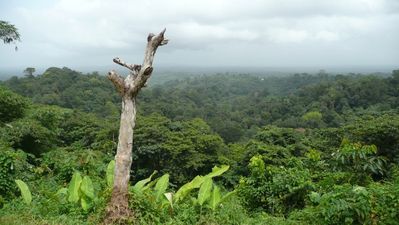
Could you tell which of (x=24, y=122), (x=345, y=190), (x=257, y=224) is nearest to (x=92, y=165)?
(x=257, y=224)

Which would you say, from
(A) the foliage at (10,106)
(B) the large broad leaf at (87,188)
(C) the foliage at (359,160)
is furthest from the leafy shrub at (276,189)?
(A) the foliage at (10,106)

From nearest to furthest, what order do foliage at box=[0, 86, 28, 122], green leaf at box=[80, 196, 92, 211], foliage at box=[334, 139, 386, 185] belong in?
green leaf at box=[80, 196, 92, 211]
foliage at box=[334, 139, 386, 185]
foliage at box=[0, 86, 28, 122]

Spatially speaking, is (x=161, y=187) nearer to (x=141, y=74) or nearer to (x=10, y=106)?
(x=141, y=74)

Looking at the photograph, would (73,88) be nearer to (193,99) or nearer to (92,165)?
(193,99)

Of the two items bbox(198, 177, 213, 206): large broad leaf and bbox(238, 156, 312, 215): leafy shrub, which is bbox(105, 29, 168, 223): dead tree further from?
bbox(238, 156, 312, 215): leafy shrub

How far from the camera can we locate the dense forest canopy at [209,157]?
211 inches

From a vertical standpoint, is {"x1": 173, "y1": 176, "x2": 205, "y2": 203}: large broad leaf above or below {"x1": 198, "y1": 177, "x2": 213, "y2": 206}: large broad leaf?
below

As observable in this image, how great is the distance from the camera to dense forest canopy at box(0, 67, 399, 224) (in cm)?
535

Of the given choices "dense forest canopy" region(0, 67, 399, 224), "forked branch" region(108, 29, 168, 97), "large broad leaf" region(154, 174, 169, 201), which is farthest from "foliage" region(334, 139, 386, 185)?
"forked branch" region(108, 29, 168, 97)

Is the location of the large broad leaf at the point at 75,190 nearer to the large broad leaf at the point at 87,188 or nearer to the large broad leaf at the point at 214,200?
the large broad leaf at the point at 87,188

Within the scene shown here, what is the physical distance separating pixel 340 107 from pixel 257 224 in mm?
44190

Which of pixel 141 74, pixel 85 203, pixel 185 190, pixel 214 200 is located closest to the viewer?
pixel 141 74

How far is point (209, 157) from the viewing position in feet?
66.4

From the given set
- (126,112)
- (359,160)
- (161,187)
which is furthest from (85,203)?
(359,160)
